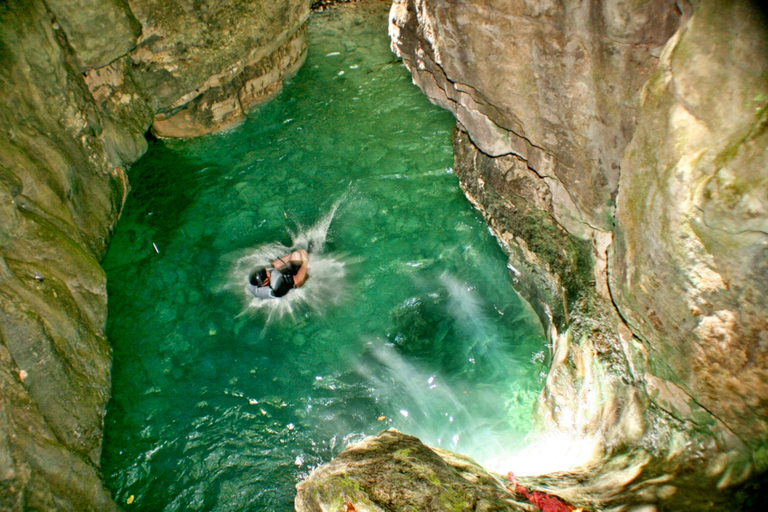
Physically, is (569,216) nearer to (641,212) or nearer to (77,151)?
(641,212)

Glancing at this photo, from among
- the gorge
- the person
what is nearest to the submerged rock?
the gorge

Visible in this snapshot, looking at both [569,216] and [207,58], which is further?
[207,58]

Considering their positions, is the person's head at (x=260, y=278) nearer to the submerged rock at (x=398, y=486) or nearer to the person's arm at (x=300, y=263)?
the person's arm at (x=300, y=263)

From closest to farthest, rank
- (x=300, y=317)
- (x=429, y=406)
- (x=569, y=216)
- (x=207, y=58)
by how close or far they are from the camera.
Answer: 1. (x=569, y=216)
2. (x=429, y=406)
3. (x=300, y=317)
4. (x=207, y=58)

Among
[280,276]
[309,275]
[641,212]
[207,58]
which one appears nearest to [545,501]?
[641,212]

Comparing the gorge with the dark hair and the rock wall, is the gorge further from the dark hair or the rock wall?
the dark hair

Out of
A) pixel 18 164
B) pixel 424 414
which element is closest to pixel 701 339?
pixel 424 414

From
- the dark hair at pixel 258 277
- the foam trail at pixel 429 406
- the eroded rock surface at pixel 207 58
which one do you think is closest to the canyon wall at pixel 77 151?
the eroded rock surface at pixel 207 58
